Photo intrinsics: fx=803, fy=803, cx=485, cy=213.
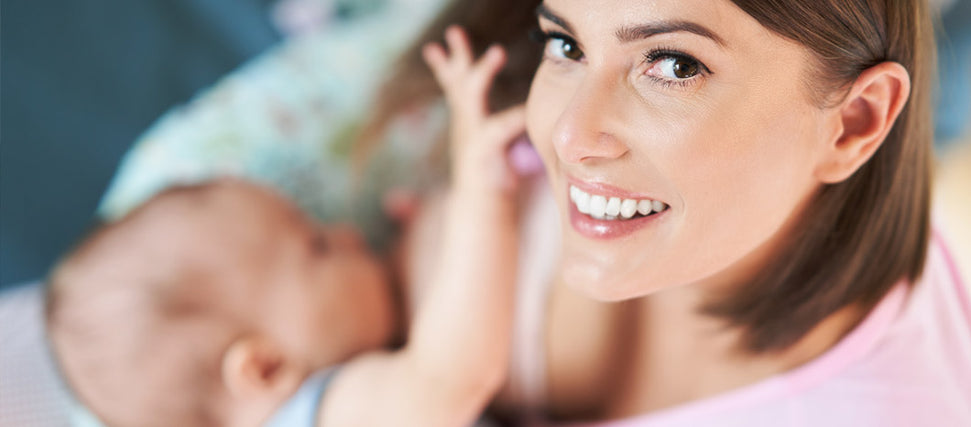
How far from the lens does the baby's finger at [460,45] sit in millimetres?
1086

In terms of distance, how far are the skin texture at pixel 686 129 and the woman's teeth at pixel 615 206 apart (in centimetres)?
2

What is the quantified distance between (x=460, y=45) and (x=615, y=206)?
41cm

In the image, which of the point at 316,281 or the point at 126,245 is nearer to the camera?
the point at 126,245

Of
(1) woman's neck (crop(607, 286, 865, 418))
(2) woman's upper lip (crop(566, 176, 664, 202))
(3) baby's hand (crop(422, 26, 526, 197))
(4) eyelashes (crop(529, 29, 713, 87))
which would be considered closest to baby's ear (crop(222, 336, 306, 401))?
(3) baby's hand (crop(422, 26, 526, 197))

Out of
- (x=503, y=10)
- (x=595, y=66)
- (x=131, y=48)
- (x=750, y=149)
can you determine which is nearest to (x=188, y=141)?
(x=131, y=48)

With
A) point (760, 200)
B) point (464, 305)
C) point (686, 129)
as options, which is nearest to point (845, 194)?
point (760, 200)

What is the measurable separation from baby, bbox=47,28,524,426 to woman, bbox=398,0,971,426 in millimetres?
224

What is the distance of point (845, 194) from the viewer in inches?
33.6

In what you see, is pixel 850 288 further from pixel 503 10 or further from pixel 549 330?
pixel 503 10

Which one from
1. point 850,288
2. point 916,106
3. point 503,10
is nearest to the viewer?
point 916,106

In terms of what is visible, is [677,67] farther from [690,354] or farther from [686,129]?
[690,354]

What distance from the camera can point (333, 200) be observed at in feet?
4.84

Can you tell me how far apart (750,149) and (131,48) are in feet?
4.00

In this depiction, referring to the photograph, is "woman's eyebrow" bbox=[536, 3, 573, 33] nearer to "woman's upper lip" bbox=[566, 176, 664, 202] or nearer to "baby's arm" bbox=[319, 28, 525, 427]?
"woman's upper lip" bbox=[566, 176, 664, 202]
